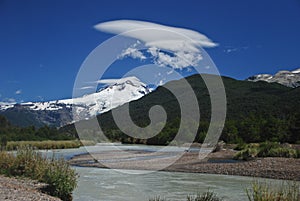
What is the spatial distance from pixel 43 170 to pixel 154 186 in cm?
603

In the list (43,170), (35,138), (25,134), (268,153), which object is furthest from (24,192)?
(25,134)

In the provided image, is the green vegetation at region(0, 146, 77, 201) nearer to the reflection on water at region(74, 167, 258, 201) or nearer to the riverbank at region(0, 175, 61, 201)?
the riverbank at region(0, 175, 61, 201)

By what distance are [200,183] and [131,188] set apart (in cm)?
452

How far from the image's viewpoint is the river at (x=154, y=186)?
54.3 ft

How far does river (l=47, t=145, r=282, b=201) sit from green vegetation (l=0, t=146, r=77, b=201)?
99cm

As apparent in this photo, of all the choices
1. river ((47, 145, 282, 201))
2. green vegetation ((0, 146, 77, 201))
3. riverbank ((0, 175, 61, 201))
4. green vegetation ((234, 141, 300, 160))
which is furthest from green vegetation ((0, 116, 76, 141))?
riverbank ((0, 175, 61, 201))

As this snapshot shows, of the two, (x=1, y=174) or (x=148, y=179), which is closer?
(x=1, y=174)

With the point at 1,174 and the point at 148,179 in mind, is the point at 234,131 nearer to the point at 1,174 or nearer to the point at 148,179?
the point at 148,179

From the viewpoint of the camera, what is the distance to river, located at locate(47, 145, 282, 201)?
16547mm

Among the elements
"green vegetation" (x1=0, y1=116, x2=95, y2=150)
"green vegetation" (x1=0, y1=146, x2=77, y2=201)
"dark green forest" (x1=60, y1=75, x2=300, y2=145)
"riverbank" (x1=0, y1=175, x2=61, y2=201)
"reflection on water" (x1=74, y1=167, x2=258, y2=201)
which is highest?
"dark green forest" (x1=60, y1=75, x2=300, y2=145)

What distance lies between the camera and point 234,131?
71062 mm

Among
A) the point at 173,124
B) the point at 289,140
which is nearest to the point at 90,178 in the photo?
the point at 289,140

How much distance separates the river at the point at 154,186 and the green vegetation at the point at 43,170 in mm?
994

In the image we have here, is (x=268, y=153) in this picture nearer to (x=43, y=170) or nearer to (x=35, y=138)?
(x=43, y=170)
